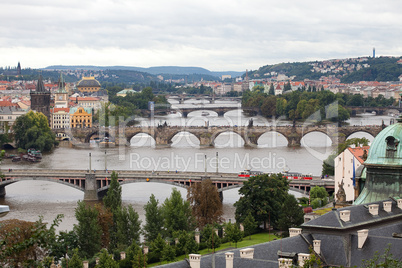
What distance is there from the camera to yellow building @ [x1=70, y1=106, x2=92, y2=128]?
96500mm

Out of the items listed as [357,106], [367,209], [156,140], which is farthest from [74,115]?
[367,209]

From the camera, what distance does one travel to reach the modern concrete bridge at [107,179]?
46844mm

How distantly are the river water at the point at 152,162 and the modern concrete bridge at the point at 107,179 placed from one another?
73 centimetres

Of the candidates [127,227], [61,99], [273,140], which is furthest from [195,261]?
[61,99]

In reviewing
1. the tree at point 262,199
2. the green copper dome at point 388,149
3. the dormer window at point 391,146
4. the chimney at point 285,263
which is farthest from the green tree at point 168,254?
the chimney at point 285,263

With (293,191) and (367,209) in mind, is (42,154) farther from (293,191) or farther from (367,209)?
(367,209)

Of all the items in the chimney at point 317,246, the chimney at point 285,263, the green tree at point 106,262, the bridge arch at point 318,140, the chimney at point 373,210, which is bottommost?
the bridge arch at point 318,140

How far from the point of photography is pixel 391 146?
2242cm

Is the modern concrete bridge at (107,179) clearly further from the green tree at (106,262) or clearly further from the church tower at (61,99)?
the church tower at (61,99)

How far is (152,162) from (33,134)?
18483 millimetres

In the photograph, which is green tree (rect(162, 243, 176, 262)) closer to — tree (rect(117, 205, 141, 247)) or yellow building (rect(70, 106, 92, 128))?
tree (rect(117, 205, 141, 247))

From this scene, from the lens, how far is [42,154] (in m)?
73.8

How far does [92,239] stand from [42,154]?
1662 inches

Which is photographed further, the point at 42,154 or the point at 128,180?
the point at 42,154
